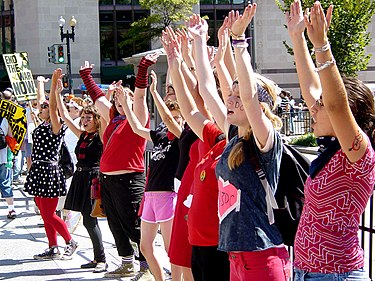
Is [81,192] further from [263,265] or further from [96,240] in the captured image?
[263,265]

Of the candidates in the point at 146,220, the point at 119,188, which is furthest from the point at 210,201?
the point at 119,188

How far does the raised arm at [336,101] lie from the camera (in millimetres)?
2826

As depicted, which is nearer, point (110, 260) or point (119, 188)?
point (119, 188)

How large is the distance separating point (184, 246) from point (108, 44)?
155 ft

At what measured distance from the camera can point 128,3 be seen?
50.4 meters

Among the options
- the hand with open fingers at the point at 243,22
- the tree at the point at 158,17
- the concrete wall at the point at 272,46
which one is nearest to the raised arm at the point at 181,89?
the hand with open fingers at the point at 243,22

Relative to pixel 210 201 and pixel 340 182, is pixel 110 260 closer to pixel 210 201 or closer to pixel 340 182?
pixel 210 201

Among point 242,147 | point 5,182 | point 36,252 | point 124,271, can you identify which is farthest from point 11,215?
point 242,147

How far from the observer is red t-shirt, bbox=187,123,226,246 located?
4.23 metres

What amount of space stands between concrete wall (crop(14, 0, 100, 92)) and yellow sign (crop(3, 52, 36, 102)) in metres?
31.3

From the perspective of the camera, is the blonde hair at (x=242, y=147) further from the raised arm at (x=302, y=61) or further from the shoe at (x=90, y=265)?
the shoe at (x=90, y=265)

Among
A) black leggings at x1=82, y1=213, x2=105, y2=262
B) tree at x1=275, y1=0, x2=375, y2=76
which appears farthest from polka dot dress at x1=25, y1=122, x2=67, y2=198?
tree at x1=275, y1=0, x2=375, y2=76

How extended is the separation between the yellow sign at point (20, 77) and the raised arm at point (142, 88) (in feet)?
27.4

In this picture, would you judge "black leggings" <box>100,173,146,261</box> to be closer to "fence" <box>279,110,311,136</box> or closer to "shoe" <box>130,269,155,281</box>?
"shoe" <box>130,269,155,281</box>
